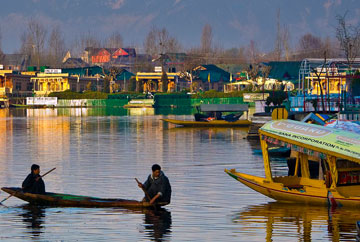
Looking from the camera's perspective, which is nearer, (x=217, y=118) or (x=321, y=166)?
(x=321, y=166)

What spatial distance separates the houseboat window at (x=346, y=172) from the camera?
24.5 metres

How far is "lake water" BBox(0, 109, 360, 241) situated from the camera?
69.9 ft

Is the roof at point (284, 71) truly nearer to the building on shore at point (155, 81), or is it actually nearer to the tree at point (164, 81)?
the tree at point (164, 81)

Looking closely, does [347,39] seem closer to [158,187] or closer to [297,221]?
[297,221]

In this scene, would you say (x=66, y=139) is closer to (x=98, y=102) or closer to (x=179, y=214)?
(x=179, y=214)

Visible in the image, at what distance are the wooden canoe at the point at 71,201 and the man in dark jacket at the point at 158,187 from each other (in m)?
0.37

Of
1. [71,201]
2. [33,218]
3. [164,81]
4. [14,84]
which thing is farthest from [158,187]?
[14,84]

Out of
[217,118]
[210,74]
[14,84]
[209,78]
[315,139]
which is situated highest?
[210,74]

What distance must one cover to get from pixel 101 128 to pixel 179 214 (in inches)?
1986

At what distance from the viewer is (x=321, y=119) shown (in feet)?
121

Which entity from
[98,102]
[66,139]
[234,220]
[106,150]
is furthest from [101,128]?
[98,102]

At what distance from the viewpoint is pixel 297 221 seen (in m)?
22.9

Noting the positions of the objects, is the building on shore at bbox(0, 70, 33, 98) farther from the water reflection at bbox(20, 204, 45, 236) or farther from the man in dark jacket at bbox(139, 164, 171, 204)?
the man in dark jacket at bbox(139, 164, 171, 204)

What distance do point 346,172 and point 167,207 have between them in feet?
18.8
